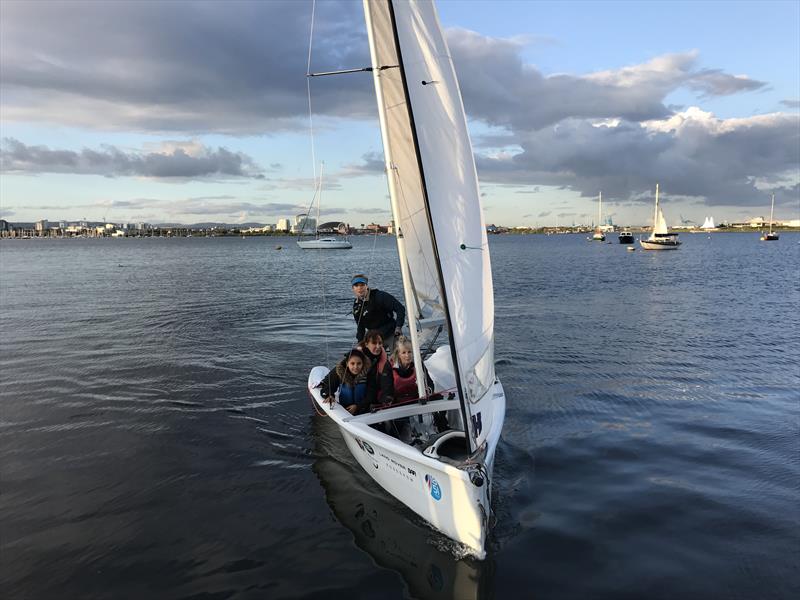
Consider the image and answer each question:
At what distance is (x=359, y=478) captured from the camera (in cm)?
933

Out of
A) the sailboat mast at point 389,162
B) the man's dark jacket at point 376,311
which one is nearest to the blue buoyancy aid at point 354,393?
the sailboat mast at point 389,162

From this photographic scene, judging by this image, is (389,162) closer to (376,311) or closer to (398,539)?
(376,311)

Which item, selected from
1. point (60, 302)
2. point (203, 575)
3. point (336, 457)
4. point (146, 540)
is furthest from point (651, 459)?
point (60, 302)

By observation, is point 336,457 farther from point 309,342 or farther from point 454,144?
point 309,342

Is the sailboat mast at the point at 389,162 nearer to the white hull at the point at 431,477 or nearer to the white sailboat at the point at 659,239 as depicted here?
the white hull at the point at 431,477

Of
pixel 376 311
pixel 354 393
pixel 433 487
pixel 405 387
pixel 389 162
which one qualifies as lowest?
pixel 433 487

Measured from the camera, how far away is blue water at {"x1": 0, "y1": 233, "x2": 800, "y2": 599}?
6.75 m

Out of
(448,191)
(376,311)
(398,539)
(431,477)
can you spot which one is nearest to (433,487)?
(431,477)

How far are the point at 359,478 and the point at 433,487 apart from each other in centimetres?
277

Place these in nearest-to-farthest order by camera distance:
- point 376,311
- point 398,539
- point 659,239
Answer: point 398,539 → point 376,311 → point 659,239

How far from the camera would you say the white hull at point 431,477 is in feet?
21.4

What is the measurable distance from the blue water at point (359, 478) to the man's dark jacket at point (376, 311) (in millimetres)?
2443

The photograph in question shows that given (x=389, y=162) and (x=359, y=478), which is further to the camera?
(x=359, y=478)

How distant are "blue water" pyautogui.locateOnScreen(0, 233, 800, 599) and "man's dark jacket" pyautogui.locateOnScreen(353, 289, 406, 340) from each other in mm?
2443
